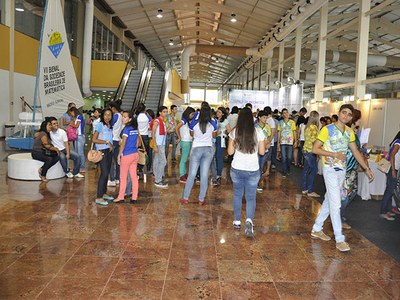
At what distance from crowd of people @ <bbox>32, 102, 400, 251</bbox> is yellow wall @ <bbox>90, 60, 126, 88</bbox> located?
9316 millimetres

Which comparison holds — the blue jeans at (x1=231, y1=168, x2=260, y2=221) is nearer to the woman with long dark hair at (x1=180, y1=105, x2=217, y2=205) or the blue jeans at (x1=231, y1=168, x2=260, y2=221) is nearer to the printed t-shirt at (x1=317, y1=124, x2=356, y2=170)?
the printed t-shirt at (x1=317, y1=124, x2=356, y2=170)

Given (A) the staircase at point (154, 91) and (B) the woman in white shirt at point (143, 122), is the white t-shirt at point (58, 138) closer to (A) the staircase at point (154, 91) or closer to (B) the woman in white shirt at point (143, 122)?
(B) the woman in white shirt at point (143, 122)

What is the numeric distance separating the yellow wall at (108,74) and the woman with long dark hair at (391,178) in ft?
45.9

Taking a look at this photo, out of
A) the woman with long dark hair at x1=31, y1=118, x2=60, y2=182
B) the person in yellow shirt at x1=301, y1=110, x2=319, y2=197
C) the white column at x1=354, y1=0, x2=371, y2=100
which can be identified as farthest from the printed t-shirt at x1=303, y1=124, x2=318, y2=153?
the woman with long dark hair at x1=31, y1=118, x2=60, y2=182

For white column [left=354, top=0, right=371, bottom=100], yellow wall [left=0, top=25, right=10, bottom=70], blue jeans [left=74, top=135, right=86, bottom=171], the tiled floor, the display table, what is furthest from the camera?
yellow wall [left=0, top=25, right=10, bottom=70]

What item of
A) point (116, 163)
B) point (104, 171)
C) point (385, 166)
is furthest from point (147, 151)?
point (385, 166)

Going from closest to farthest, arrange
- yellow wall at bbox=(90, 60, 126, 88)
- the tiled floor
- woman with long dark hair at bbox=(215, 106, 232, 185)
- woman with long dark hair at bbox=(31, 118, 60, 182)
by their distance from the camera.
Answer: the tiled floor, woman with long dark hair at bbox=(31, 118, 60, 182), woman with long dark hair at bbox=(215, 106, 232, 185), yellow wall at bbox=(90, 60, 126, 88)

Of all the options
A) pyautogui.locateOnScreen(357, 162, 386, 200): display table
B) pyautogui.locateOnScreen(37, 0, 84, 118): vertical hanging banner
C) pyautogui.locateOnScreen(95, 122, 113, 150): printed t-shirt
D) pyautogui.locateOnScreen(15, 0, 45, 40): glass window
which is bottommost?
pyautogui.locateOnScreen(357, 162, 386, 200): display table

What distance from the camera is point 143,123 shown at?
695 cm

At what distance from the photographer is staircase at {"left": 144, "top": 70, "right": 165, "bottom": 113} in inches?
593

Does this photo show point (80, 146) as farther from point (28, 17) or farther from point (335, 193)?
point (28, 17)

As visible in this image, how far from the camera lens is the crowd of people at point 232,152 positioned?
3.93m

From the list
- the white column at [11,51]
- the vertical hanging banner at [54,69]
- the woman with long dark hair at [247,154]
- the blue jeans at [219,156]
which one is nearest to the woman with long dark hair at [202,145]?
the woman with long dark hair at [247,154]

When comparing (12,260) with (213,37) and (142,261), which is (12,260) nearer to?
(142,261)
